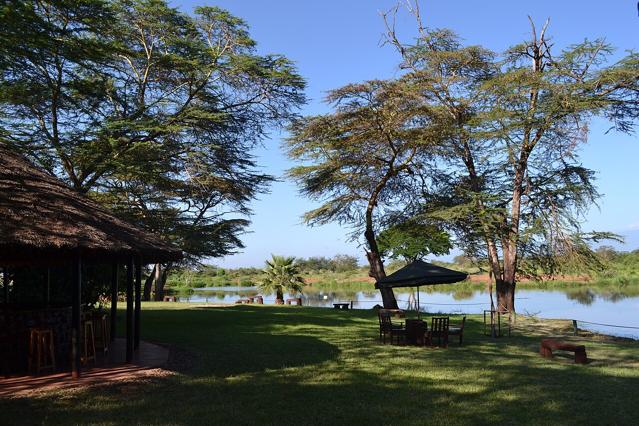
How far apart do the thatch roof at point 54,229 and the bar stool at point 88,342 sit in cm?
124

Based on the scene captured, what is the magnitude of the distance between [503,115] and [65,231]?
63.3 ft

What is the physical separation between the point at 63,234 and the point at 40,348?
6.65ft

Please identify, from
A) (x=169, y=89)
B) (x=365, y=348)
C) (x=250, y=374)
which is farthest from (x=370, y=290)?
(x=250, y=374)

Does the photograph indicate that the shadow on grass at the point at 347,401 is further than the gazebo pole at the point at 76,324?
No

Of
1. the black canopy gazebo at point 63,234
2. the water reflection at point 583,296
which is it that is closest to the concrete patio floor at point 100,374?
the black canopy gazebo at point 63,234

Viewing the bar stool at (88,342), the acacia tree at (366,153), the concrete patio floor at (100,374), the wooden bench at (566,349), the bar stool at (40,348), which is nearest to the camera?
the concrete patio floor at (100,374)

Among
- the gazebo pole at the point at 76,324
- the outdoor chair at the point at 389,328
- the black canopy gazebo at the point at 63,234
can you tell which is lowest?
the outdoor chair at the point at 389,328

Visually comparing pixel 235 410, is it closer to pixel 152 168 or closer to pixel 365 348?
pixel 365 348

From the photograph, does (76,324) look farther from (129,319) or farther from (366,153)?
(366,153)

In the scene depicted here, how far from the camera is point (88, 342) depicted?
9.77 m

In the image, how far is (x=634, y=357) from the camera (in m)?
11.7

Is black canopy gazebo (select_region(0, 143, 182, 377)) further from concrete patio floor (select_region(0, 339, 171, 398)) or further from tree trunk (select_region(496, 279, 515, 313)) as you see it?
tree trunk (select_region(496, 279, 515, 313))

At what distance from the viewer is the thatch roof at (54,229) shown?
763 cm

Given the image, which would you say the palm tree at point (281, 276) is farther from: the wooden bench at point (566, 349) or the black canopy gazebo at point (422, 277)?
the wooden bench at point (566, 349)
